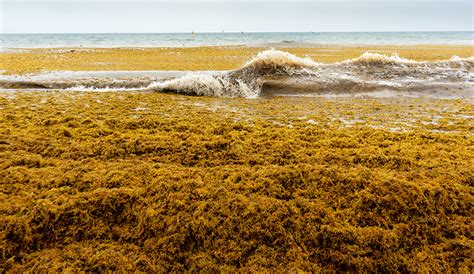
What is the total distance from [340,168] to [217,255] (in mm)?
2167

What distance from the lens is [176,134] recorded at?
5.54 meters

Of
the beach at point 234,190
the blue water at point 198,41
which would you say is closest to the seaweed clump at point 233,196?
the beach at point 234,190

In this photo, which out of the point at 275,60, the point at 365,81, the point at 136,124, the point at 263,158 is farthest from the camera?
the point at 275,60

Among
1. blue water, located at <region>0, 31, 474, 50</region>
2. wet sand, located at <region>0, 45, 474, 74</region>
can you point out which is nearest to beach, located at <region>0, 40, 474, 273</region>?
wet sand, located at <region>0, 45, 474, 74</region>

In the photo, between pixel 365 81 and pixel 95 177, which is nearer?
pixel 95 177

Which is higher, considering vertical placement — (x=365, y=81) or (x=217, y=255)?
(x=365, y=81)

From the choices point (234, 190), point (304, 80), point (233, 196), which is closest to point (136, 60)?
point (304, 80)

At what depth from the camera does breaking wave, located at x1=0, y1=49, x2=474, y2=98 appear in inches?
412

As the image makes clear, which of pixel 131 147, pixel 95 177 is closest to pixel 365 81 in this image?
pixel 131 147

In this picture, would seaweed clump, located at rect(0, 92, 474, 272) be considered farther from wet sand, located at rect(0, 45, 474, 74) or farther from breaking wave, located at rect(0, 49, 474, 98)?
wet sand, located at rect(0, 45, 474, 74)

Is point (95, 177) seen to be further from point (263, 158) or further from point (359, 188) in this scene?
point (359, 188)

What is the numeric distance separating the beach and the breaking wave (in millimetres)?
3286

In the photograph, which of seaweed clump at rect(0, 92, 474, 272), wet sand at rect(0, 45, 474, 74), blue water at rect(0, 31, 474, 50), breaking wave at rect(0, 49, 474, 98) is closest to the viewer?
seaweed clump at rect(0, 92, 474, 272)

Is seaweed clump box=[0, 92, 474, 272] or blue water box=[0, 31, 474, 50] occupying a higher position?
blue water box=[0, 31, 474, 50]
